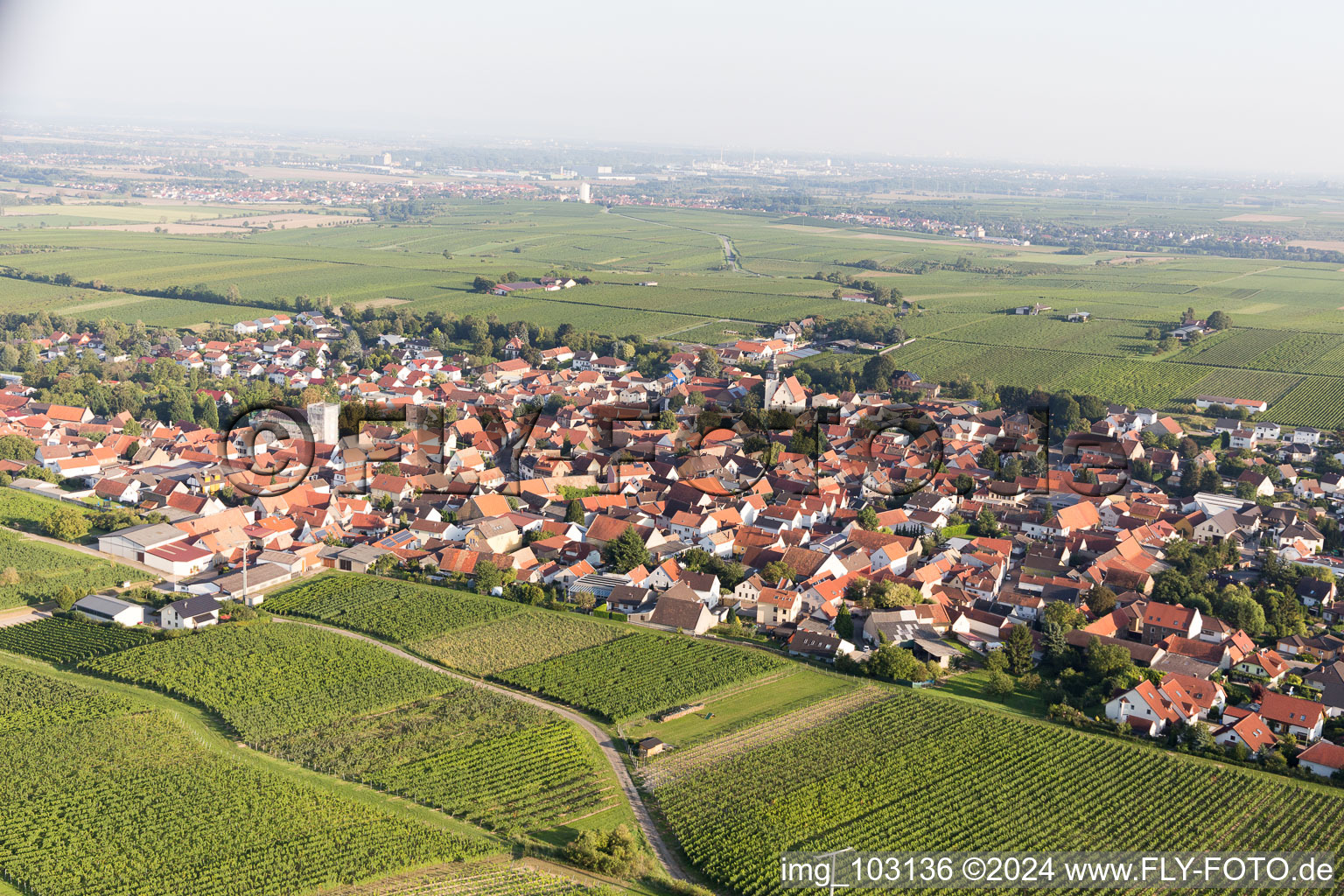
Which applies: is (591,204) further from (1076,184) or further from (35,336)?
(1076,184)

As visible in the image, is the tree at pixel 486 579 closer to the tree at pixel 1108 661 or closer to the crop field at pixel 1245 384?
the tree at pixel 1108 661

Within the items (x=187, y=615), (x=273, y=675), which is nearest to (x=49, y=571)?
(x=187, y=615)

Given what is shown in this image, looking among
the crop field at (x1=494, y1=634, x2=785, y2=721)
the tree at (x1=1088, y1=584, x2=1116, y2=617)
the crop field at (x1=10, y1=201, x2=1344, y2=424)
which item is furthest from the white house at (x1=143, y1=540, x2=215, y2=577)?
the crop field at (x1=10, y1=201, x2=1344, y2=424)

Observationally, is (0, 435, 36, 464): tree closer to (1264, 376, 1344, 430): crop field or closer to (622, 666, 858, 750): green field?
(622, 666, 858, 750): green field

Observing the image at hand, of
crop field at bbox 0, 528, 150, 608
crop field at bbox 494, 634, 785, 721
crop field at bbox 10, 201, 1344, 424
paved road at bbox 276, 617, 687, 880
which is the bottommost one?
paved road at bbox 276, 617, 687, 880

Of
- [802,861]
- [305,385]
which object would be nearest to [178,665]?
[802,861]

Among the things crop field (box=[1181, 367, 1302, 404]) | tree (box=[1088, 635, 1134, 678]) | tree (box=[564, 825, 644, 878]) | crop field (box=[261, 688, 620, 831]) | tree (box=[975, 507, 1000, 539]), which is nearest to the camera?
tree (box=[564, 825, 644, 878])

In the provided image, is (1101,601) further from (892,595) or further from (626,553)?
(626,553)

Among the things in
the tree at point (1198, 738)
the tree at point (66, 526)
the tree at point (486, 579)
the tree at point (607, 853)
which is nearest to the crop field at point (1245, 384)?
the tree at point (1198, 738)
